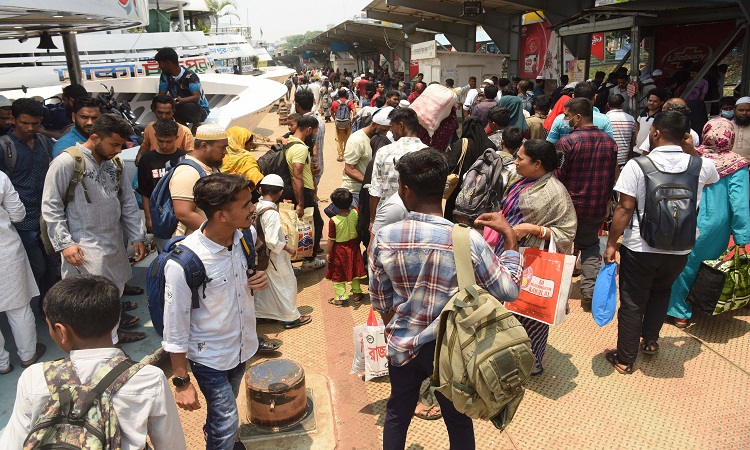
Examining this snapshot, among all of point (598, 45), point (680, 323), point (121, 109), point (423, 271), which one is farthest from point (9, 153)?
point (598, 45)

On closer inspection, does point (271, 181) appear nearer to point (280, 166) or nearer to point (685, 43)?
point (280, 166)

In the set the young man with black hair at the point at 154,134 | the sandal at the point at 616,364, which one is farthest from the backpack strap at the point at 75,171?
the sandal at the point at 616,364

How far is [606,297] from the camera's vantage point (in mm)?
3557

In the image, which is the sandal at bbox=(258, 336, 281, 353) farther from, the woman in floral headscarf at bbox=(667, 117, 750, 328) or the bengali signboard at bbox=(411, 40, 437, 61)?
the bengali signboard at bbox=(411, 40, 437, 61)

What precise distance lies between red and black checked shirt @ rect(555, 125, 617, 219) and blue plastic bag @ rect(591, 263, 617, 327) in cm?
110

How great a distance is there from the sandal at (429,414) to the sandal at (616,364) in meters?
1.47

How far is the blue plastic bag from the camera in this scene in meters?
3.55

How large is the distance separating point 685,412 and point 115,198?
416 centimetres

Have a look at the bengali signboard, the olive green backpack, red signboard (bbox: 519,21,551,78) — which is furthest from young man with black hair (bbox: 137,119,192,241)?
red signboard (bbox: 519,21,551,78)

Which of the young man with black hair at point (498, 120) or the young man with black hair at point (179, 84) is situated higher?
the young man with black hair at point (179, 84)

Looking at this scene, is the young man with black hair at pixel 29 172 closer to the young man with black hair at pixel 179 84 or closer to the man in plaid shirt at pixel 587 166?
the young man with black hair at pixel 179 84

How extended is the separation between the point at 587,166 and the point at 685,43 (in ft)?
34.6

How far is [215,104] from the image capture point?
54.1 feet

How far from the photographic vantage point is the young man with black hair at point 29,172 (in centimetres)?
396
